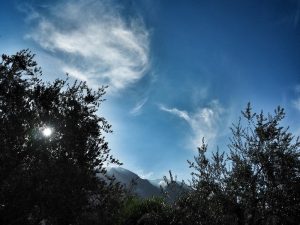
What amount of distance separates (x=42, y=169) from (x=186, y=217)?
5596mm

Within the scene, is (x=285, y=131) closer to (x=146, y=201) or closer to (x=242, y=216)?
(x=242, y=216)

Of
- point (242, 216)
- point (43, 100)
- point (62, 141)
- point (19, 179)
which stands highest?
point (43, 100)

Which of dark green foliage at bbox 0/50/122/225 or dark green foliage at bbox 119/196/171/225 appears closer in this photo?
dark green foliage at bbox 0/50/122/225

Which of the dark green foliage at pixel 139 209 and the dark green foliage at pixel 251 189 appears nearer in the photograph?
the dark green foliage at pixel 251 189

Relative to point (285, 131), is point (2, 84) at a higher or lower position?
lower

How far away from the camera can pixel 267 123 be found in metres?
14.7

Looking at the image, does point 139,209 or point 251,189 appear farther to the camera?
point 139,209

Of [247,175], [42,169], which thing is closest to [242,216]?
[247,175]

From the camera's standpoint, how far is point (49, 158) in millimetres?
13422

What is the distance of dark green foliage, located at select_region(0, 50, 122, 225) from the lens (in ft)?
39.4

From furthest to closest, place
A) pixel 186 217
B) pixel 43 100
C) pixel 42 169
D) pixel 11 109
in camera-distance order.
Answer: pixel 43 100
pixel 11 109
pixel 42 169
pixel 186 217

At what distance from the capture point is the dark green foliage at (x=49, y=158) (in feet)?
39.4

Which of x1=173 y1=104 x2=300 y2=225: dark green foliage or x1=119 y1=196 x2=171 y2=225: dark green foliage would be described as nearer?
x1=173 y1=104 x2=300 y2=225: dark green foliage

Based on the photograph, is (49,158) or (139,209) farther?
(139,209)
